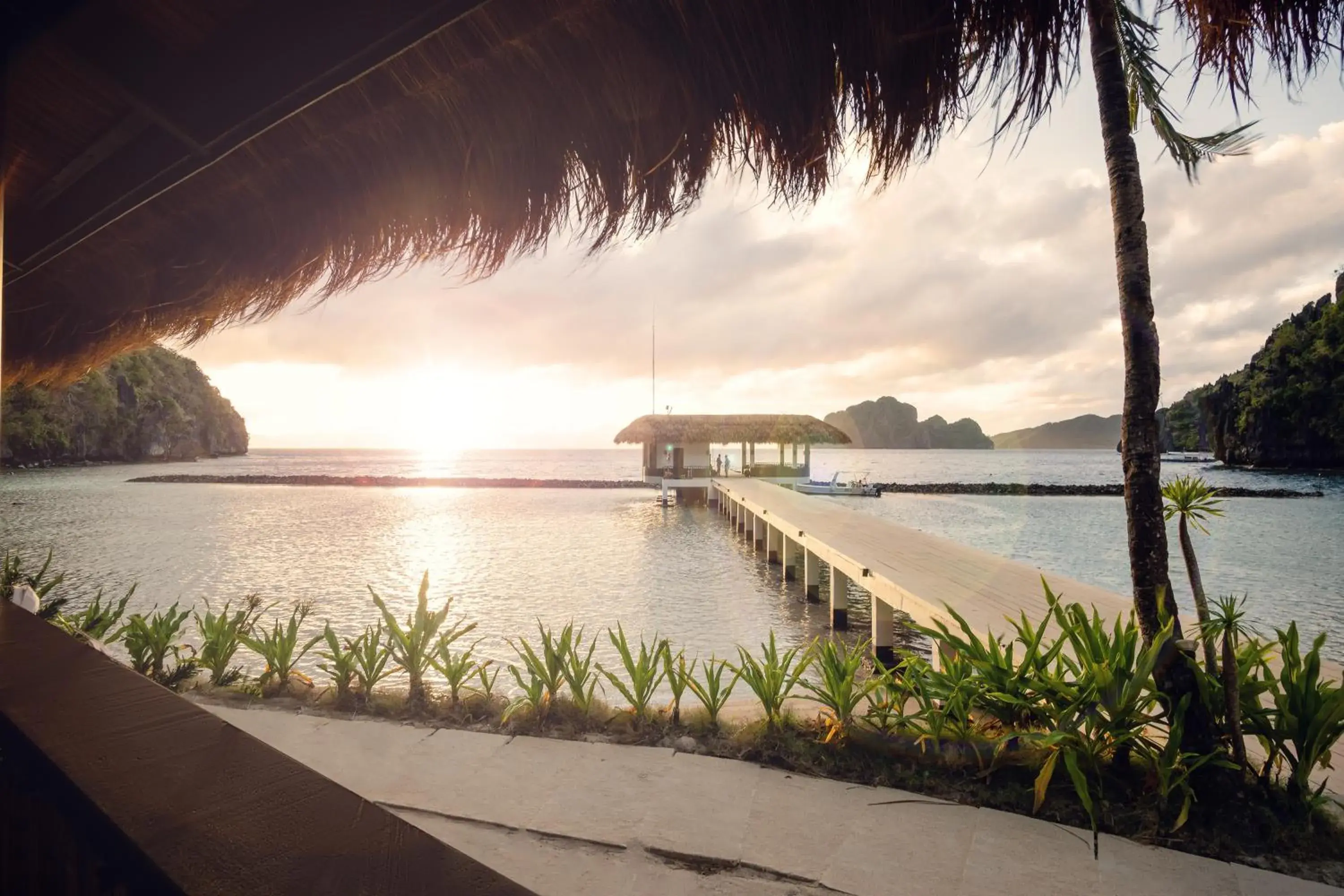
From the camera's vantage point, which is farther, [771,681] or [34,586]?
[34,586]

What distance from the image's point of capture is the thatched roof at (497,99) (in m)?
1.29

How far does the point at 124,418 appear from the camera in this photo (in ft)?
198

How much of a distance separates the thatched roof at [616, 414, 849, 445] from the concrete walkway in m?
23.5

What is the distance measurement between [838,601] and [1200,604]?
6.22 m

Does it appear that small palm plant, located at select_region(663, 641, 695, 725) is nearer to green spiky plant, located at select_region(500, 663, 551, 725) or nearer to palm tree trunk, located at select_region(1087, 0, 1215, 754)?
green spiky plant, located at select_region(500, 663, 551, 725)

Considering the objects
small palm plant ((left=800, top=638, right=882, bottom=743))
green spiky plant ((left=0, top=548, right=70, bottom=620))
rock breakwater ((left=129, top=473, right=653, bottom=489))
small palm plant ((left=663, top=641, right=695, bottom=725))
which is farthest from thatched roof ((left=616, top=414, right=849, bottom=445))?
small palm plant ((left=800, top=638, right=882, bottom=743))

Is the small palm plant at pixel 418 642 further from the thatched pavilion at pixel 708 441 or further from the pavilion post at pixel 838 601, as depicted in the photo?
A: the thatched pavilion at pixel 708 441

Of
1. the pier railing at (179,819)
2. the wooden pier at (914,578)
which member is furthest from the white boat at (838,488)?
the pier railing at (179,819)

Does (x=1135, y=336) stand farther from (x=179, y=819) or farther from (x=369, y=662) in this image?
(x=369, y=662)

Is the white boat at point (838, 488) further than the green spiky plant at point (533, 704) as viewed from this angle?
Yes

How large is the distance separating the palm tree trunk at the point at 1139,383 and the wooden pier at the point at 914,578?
21.8 inches

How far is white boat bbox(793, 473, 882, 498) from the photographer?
91.6ft

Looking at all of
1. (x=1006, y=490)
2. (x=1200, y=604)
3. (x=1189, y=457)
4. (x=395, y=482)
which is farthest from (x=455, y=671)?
(x=1189, y=457)

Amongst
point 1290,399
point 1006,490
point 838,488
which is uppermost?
point 1290,399
